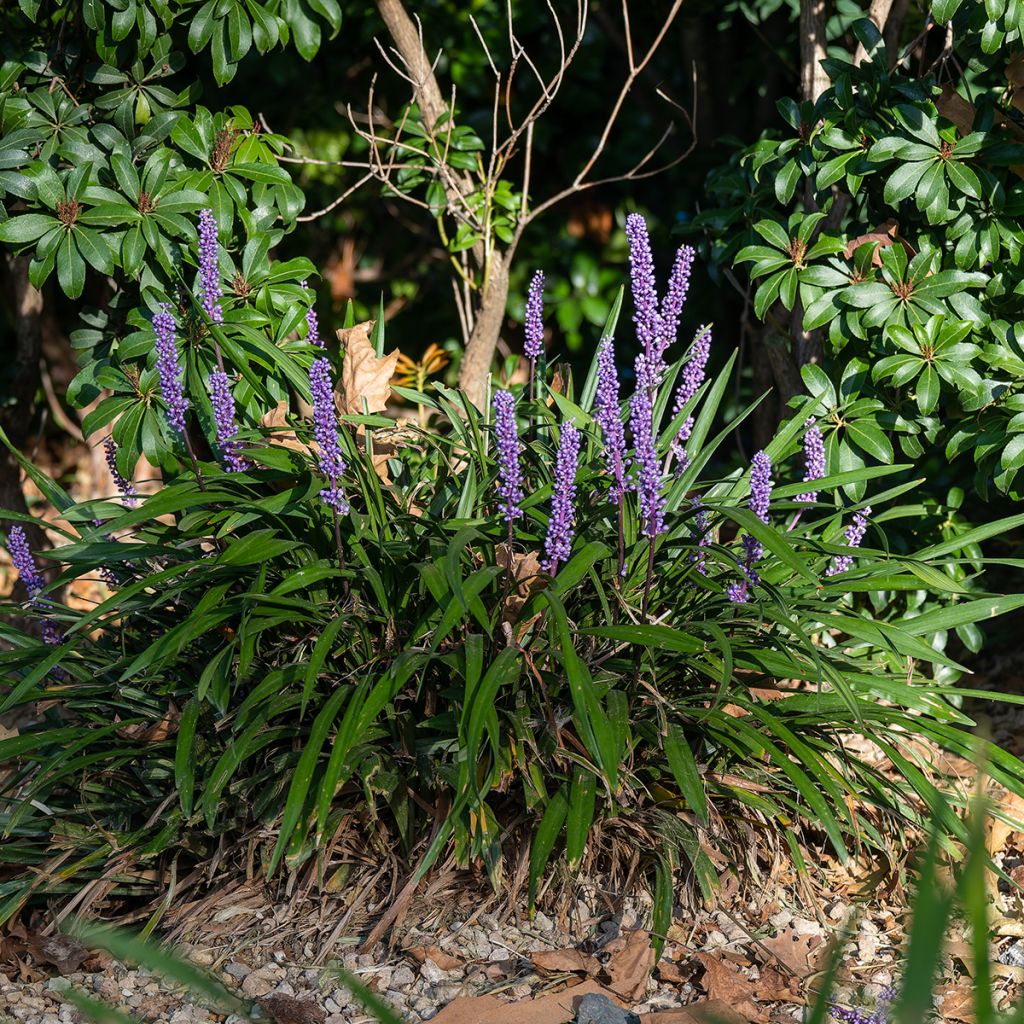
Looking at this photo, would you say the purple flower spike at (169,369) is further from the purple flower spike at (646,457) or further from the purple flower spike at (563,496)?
the purple flower spike at (646,457)

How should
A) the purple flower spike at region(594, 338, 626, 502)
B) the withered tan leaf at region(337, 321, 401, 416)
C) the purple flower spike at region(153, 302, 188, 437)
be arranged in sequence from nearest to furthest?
the purple flower spike at region(594, 338, 626, 502)
the purple flower spike at region(153, 302, 188, 437)
the withered tan leaf at region(337, 321, 401, 416)

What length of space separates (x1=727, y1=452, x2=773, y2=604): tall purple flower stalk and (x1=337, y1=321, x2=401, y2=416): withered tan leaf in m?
1.05

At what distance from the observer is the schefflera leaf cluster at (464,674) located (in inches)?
87.0

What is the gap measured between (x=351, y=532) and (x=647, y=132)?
257 cm

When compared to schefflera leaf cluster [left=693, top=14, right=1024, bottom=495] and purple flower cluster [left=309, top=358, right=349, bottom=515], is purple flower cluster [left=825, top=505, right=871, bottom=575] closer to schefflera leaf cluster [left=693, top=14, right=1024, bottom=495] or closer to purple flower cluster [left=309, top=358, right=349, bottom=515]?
schefflera leaf cluster [left=693, top=14, right=1024, bottom=495]

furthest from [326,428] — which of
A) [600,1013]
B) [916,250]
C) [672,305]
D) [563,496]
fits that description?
[916,250]

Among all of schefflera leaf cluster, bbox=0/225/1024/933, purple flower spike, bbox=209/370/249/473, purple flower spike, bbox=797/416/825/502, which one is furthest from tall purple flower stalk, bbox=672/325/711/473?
purple flower spike, bbox=209/370/249/473

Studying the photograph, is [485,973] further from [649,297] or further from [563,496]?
[649,297]

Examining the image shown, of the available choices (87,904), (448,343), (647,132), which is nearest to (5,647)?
(87,904)

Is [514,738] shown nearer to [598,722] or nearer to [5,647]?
[598,722]

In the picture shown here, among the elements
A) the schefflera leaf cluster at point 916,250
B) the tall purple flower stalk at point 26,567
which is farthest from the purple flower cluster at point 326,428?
the schefflera leaf cluster at point 916,250

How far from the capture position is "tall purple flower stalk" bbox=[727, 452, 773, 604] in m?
2.25

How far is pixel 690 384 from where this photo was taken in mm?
2623

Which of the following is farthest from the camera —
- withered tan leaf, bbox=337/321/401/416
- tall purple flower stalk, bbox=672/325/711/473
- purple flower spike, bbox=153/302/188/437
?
withered tan leaf, bbox=337/321/401/416
